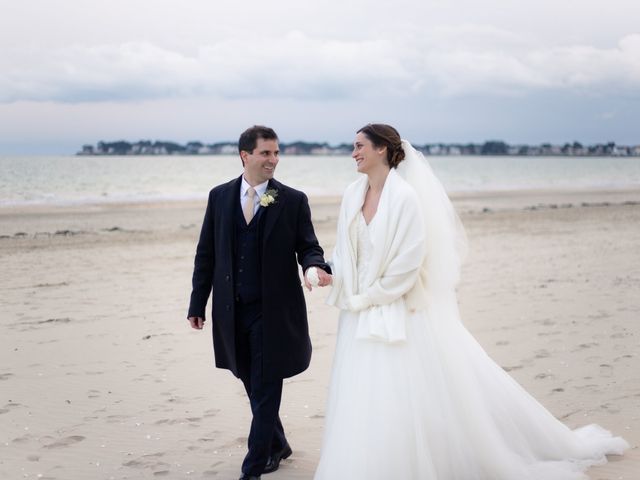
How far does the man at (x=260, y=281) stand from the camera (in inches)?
171

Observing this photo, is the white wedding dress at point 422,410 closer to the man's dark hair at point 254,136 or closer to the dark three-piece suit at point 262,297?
the dark three-piece suit at point 262,297

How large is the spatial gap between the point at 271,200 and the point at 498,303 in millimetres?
5861

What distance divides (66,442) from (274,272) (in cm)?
204

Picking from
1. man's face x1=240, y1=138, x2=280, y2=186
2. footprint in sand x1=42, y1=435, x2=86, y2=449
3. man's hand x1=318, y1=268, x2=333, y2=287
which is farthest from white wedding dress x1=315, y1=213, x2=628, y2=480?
footprint in sand x1=42, y1=435, x2=86, y2=449

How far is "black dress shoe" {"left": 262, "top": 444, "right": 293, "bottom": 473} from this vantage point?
464 cm

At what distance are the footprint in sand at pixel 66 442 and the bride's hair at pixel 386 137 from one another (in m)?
2.91

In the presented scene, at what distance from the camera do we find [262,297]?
433cm

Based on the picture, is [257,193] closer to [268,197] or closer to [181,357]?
[268,197]

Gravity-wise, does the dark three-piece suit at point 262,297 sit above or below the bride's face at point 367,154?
below

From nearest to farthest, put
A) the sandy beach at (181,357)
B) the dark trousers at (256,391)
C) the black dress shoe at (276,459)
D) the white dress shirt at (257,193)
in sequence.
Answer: the dark trousers at (256,391) < the white dress shirt at (257,193) < the black dress shoe at (276,459) < the sandy beach at (181,357)

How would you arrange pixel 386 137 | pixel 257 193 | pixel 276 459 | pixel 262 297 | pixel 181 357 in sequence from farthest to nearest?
pixel 181 357, pixel 276 459, pixel 257 193, pixel 262 297, pixel 386 137

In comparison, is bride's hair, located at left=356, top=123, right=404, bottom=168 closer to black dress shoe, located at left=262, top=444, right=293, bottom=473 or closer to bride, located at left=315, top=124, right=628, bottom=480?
bride, located at left=315, top=124, right=628, bottom=480

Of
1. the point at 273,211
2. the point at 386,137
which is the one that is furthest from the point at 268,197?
the point at 386,137

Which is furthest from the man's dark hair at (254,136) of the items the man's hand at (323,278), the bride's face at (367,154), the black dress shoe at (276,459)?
the black dress shoe at (276,459)
